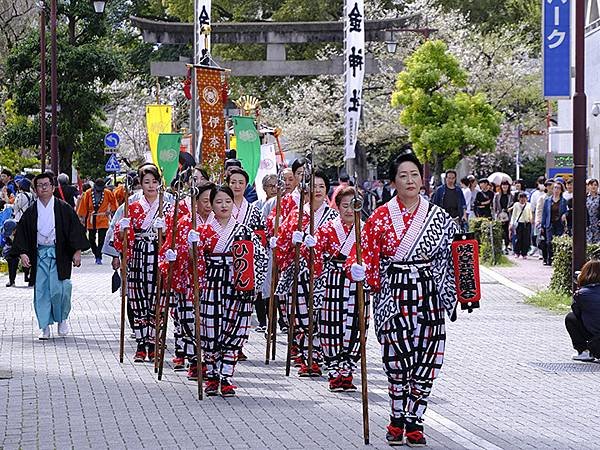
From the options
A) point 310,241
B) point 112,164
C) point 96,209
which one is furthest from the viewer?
point 112,164

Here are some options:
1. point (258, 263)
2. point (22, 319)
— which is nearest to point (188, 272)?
point (258, 263)

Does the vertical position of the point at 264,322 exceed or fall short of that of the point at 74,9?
it falls short

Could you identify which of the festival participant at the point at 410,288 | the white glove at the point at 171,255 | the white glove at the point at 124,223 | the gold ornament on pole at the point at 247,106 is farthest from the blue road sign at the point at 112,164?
the festival participant at the point at 410,288

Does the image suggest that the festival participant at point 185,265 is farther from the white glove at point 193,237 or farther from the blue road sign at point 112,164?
the blue road sign at point 112,164

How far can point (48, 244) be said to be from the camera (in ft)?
47.6

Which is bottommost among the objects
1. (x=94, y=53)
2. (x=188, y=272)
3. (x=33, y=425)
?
(x=33, y=425)

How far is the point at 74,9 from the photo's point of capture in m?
42.0

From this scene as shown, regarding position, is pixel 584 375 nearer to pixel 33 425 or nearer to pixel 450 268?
pixel 450 268

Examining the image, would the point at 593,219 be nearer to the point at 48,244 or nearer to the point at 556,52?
the point at 556,52

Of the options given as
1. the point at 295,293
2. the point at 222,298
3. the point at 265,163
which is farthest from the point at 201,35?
the point at 222,298

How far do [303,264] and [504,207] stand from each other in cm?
1989

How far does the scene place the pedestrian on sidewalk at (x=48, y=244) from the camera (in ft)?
47.5

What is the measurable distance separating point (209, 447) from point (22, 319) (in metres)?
9.06

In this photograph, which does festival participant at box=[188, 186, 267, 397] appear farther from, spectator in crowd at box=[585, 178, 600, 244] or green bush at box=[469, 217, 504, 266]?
green bush at box=[469, 217, 504, 266]
